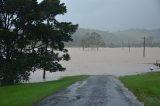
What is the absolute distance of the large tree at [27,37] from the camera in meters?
42.6

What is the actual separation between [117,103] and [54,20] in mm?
27449

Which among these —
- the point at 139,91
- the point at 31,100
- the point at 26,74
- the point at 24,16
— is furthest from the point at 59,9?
the point at 31,100

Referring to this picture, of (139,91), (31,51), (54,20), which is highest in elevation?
(54,20)

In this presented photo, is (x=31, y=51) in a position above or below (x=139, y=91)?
above

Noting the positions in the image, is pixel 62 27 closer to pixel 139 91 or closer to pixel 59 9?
pixel 59 9

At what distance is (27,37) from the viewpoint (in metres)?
44.8

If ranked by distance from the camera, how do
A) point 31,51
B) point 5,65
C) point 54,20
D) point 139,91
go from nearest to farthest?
point 139,91
point 5,65
point 31,51
point 54,20

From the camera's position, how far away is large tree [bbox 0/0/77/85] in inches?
1677

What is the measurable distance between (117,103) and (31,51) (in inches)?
965

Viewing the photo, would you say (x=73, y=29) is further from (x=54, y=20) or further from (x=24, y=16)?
(x=24, y=16)

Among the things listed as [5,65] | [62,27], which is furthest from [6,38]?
[62,27]

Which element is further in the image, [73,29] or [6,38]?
[73,29]

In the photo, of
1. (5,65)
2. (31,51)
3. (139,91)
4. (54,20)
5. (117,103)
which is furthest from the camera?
(54,20)

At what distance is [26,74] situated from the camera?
4403 cm
